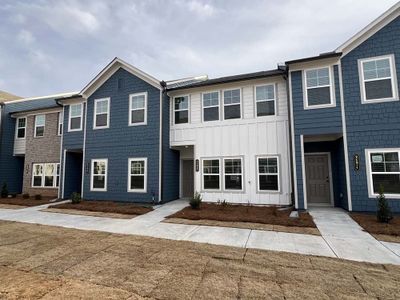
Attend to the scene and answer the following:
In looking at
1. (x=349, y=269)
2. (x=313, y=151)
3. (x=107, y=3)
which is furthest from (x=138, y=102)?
(x=349, y=269)

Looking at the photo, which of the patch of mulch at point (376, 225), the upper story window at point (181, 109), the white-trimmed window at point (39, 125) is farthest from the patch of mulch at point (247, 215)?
the white-trimmed window at point (39, 125)

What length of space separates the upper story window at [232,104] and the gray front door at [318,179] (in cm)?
402

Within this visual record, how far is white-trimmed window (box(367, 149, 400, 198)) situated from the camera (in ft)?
27.8

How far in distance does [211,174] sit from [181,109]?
3.88m

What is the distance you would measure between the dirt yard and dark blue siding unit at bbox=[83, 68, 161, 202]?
6.35 meters

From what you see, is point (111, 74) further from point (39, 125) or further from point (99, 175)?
point (39, 125)

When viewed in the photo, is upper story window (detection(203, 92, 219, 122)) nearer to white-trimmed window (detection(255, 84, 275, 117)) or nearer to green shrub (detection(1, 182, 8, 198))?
white-trimmed window (detection(255, 84, 275, 117))

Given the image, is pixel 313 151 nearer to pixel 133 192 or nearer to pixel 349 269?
pixel 349 269

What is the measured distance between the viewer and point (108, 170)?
12.9 metres

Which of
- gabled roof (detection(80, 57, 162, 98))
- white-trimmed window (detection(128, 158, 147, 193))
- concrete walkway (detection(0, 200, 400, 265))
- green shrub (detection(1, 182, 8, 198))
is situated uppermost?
gabled roof (detection(80, 57, 162, 98))

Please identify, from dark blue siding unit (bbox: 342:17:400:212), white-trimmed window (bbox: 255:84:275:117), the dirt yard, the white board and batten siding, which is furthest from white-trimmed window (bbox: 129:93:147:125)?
dark blue siding unit (bbox: 342:17:400:212)

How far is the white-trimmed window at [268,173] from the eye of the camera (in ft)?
34.5

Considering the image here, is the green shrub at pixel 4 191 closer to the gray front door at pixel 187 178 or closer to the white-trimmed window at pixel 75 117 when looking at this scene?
the white-trimmed window at pixel 75 117

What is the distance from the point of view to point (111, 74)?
527 inches
